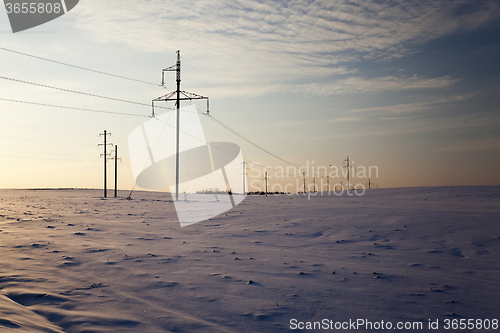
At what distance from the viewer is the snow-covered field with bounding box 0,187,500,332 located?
16.5 feet

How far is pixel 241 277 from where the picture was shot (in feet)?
23.2

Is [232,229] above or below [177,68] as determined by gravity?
below

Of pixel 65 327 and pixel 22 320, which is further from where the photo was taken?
pixel 65 327

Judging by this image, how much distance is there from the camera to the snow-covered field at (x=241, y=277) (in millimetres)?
5023

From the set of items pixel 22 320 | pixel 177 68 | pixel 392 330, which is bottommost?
pixel 392 330

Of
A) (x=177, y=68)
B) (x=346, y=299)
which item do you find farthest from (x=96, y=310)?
(x=177, y=68)

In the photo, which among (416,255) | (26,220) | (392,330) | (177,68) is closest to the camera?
(392,330)

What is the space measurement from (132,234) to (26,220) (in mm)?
7027

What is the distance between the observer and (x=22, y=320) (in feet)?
13.4

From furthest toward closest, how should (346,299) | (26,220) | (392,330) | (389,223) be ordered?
(26,220) < (389,223) < (346,299) < (392,330)

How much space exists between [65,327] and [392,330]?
4704 millimetres

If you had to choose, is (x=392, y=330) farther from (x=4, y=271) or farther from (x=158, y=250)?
(x=4, y=271)

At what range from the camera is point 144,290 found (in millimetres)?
6195

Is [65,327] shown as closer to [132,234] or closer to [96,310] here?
[96,310]
